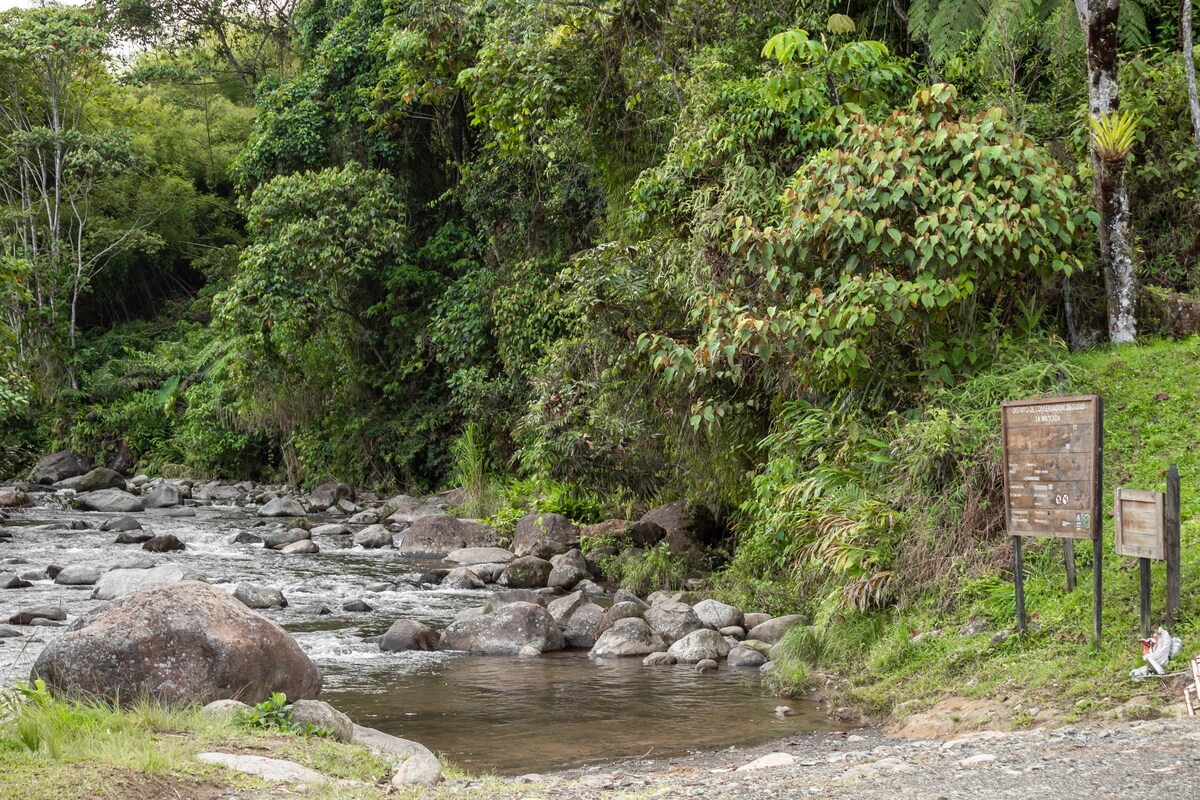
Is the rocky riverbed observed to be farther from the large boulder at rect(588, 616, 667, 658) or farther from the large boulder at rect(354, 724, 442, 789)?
the large boulder at rect(354, 724, 442, 789)

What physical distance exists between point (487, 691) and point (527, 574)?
4.96 m

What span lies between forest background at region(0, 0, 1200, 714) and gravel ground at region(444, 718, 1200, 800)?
225cm

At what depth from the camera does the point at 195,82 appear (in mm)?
34281

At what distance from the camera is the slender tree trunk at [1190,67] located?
10289 millimetres

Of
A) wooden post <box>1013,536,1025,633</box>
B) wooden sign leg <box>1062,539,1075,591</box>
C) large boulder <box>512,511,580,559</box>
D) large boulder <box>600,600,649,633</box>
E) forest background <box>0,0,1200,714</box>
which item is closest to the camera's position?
wooden post <box>1013,536,1025,633</box>

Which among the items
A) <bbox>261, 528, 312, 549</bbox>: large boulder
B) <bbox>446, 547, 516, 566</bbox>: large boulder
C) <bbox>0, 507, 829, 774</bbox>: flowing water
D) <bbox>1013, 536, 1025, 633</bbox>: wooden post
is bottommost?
<bbox>0, 507, 829, 774</bbox>: flowing water

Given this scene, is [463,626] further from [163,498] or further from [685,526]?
[163,498]

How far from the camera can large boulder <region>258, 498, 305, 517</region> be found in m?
21.1

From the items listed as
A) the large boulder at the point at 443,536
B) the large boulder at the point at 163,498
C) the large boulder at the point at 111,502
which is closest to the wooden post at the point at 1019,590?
the large boulder at the point at 443,536

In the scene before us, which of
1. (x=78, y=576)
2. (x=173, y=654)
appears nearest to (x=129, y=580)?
(x=78, y=576)

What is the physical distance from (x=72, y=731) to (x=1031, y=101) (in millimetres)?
11906

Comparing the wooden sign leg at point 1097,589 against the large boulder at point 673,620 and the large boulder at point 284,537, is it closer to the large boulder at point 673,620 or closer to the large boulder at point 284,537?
the large boulder at point 673,620

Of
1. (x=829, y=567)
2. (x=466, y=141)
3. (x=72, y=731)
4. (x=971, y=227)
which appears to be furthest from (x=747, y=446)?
(x=466, y=141)

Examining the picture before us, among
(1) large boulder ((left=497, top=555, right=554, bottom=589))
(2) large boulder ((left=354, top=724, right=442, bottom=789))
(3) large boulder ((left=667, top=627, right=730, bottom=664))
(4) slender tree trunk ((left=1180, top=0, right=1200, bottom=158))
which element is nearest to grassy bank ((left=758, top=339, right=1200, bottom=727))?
(3) large boulder ((left=667, top=627, right=730, bottom=664))
